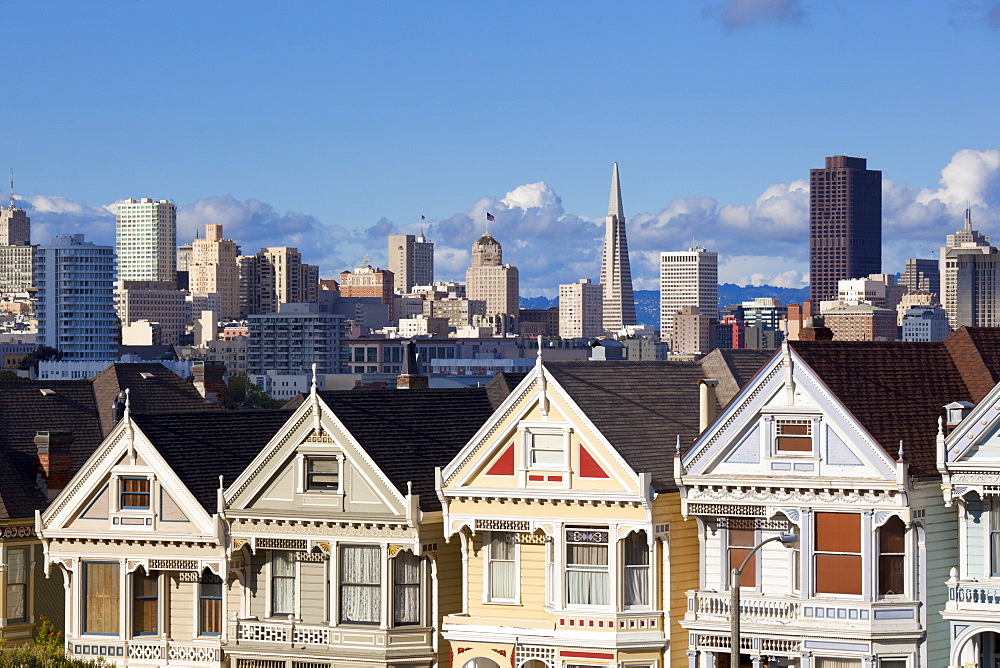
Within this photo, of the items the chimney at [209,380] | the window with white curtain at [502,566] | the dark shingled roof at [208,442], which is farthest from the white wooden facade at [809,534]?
the chimney at [209,380]

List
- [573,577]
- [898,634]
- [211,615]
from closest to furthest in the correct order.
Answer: [898,634], [573,577], [211,615]

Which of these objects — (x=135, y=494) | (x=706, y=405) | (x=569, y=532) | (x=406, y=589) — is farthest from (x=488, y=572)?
(x=135, y=494)

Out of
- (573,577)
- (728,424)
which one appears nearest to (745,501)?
(728,424)

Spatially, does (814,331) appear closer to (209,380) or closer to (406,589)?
→ (406,589)

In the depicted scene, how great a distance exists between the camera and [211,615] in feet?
145

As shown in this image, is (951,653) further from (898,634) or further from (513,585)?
(513,585)

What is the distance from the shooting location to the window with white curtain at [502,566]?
1628 inches

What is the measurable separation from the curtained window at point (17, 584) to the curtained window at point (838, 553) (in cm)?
1853

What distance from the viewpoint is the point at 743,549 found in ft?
129

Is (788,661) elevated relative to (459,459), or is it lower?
lower

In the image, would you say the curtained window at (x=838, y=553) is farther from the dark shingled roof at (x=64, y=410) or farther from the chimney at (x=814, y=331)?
the dark shingled roof at (x=64, y=410)

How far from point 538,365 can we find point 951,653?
9362 mm

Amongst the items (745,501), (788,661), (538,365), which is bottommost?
(788,661)

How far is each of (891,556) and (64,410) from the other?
22876 mm
